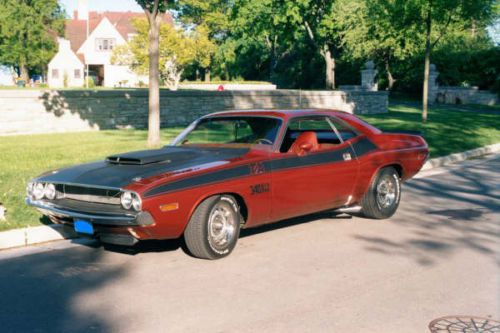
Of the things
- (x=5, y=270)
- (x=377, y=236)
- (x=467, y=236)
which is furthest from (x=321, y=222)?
(x=5, y=270)

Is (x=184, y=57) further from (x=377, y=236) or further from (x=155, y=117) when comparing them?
(x=377, y=236)

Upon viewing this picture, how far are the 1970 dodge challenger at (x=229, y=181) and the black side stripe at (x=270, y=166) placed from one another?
1 cm

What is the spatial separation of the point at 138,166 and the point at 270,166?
1348 millimetres

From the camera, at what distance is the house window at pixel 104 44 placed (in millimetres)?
76500

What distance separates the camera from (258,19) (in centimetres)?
4575

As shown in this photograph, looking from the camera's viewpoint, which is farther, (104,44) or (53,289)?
(104,44)

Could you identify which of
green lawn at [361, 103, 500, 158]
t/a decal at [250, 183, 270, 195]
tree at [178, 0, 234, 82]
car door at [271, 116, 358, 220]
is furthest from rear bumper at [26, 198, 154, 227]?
tree at [178, 0, 234, 82]

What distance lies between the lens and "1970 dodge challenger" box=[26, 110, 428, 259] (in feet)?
19.7

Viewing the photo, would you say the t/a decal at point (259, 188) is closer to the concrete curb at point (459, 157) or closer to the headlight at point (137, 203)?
the headlight at point (137, 203)

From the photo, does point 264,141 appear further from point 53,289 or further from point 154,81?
point 154,81

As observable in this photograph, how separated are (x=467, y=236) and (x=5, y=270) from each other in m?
4.86

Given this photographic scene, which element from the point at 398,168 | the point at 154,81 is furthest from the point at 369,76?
the point at 398,168

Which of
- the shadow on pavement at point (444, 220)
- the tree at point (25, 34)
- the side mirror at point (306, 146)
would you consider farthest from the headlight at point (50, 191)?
the tree at point (25, 34)

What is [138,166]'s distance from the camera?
6555 millimetres
